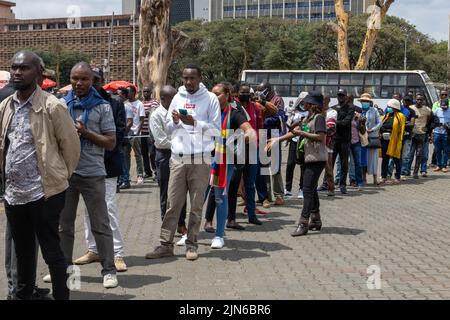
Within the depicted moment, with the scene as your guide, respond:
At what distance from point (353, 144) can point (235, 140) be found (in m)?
5.19

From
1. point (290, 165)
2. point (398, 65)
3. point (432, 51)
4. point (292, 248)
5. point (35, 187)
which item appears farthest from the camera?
point (432, 51)

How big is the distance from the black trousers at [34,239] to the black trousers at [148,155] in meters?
7.69

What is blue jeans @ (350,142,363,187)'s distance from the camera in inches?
463

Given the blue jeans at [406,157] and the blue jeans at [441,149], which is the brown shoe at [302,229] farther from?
the blue jeans at [441,149]

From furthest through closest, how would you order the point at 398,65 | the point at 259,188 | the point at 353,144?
1. the point at 398,65
2. the point at 353,144
3. the point at 259,188

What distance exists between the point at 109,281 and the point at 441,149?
1163 centimetres

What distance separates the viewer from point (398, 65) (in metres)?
57.0

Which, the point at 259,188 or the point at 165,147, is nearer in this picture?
the point at 165,147

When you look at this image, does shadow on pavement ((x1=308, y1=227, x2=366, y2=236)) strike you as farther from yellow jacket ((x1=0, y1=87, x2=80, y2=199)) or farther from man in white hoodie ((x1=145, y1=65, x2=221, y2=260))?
yellow jacket ((x1=0, y1=87, x2=80, y2=199))

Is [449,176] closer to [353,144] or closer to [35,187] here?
[353,144]

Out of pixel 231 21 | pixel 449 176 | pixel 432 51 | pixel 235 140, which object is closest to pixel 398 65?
pixel 432 51

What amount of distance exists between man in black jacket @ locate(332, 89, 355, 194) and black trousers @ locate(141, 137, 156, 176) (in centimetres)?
357

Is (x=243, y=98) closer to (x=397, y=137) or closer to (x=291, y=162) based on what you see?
(x=291, y=162)

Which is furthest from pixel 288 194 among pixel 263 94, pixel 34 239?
pixel 34 239
